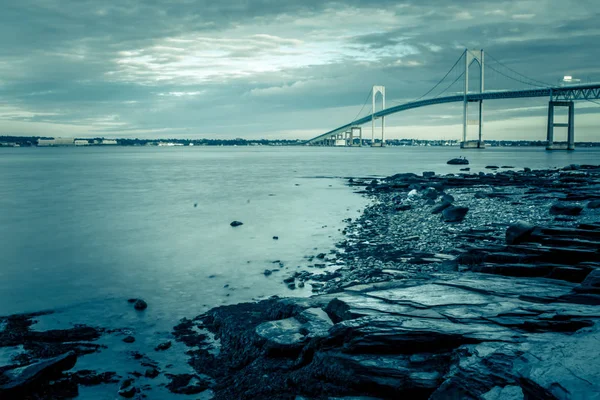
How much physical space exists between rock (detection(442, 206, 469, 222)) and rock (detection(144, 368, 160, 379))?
745 centimetres

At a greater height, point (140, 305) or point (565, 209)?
point (565, 209)

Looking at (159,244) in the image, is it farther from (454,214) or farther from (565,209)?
(565,209)

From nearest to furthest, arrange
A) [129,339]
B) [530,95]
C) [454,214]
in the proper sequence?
[129,339] < [454,214] < [530,95]

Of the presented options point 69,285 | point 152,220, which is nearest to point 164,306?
point 69,285

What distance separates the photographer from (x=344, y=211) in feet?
45.3

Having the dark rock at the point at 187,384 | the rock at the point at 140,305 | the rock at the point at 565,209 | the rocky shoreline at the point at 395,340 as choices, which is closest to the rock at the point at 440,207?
the rock at the point at 565,209

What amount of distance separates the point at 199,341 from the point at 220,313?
642mm

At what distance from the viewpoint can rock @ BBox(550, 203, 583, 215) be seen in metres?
9.81

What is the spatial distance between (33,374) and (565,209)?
9.75 m

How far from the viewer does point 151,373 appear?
4082 millimetres

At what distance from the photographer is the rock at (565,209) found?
32.2 ft

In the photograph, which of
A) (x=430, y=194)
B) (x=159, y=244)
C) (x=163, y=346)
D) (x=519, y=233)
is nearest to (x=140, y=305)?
(x=163, y=346)

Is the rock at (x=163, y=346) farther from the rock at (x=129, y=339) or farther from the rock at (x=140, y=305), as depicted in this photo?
the rock at (x=140, y=305)

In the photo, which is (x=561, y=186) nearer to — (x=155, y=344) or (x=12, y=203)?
(x=155, y=344)
